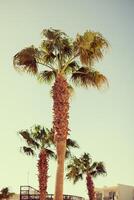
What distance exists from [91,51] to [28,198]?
23105 millimetres

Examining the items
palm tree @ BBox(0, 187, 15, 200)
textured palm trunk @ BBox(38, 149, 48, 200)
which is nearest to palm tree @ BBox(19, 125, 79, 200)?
textured palm trunk @ BBox(38, 149, 48, 200)

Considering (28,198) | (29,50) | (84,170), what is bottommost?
(28,198)

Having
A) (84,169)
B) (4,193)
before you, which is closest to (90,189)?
(84,169)

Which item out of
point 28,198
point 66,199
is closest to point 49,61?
point 28,198

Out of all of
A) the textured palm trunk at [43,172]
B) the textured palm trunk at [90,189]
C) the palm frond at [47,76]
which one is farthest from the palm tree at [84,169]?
the palm frond at [47,76]

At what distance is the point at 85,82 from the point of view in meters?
19.5

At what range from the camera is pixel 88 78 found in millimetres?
19359

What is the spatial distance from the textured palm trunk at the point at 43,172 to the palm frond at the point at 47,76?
35.5 ft

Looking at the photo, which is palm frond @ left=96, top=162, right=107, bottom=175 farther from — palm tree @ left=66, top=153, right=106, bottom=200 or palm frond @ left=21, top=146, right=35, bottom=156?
palm frond @ left=21, top=146, right=35, bottom=156

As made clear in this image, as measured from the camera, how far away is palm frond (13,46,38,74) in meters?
18.9

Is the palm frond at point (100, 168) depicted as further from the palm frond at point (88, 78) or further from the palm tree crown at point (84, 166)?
the palm frond at point (88, 78)

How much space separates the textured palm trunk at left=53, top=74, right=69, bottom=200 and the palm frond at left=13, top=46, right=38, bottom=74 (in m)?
1.62

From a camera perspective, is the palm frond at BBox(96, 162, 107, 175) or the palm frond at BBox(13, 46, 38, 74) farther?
the palm frond at BBox(96, 162, 107, 175)

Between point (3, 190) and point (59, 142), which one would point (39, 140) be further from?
point (3, 190)
